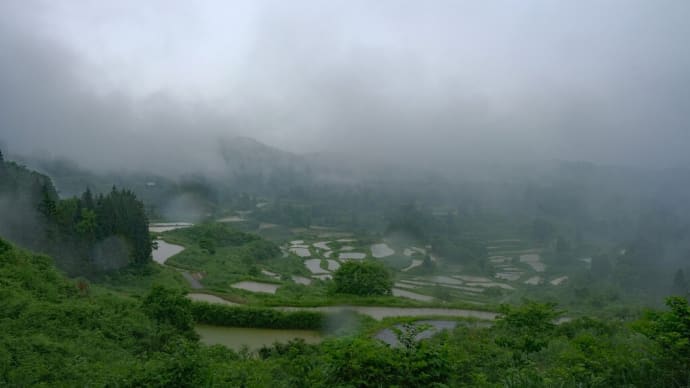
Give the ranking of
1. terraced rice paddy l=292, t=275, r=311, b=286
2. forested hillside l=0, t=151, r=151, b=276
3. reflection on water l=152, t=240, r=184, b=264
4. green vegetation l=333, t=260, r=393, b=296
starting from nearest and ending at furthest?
green vegetation l=333, t=260, r=393, b=296 < forested hillside l=0, t=151, r=151, b=276 < terraced rice paddy l=292, t=275, r=311, b=286 < reflection on water l=152, t=240, r=184, b=264

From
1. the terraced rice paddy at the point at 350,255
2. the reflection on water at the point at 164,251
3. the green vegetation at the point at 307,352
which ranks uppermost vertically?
the green vegetation at the point at 307,352

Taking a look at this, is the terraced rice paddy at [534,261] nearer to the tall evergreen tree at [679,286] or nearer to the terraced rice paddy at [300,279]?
the tall evergreen tree at [679,286]

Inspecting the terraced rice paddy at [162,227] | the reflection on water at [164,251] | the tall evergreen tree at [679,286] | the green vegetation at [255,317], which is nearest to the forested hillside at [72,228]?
the reflection on water at [164,251]

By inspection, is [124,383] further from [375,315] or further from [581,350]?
[375,315]

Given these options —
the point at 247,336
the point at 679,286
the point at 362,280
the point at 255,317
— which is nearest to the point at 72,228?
the point at 255,317

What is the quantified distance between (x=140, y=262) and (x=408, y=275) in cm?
2634

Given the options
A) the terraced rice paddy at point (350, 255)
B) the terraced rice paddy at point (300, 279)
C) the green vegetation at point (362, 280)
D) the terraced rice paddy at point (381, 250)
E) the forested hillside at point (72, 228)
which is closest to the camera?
the green vegetation at point (362, 280)

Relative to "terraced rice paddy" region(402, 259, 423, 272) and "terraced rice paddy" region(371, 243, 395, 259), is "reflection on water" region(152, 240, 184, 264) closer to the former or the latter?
"terraced rice paddy" region(371, 243, 395, 259)

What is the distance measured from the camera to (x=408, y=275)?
46688 mm

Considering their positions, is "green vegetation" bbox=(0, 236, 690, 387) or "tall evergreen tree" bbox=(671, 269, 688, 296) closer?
"green vegetation" bbox=(0, 236, 690, 387)

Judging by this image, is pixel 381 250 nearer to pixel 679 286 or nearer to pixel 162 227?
pixel 162 227

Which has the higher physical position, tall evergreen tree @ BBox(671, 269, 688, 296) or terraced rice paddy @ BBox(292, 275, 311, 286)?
terraced rice paddy @ BBox(292, 275, 311, 286)

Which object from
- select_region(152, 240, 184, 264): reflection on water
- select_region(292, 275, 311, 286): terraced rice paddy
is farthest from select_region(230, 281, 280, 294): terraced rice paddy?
select_region(152, 240, 184, 264): reflection on water

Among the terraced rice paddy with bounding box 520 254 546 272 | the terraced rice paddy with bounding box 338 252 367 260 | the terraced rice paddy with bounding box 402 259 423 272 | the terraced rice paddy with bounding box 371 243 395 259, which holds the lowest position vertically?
the terraced rice paddy with bounding box 520 254 546 272
